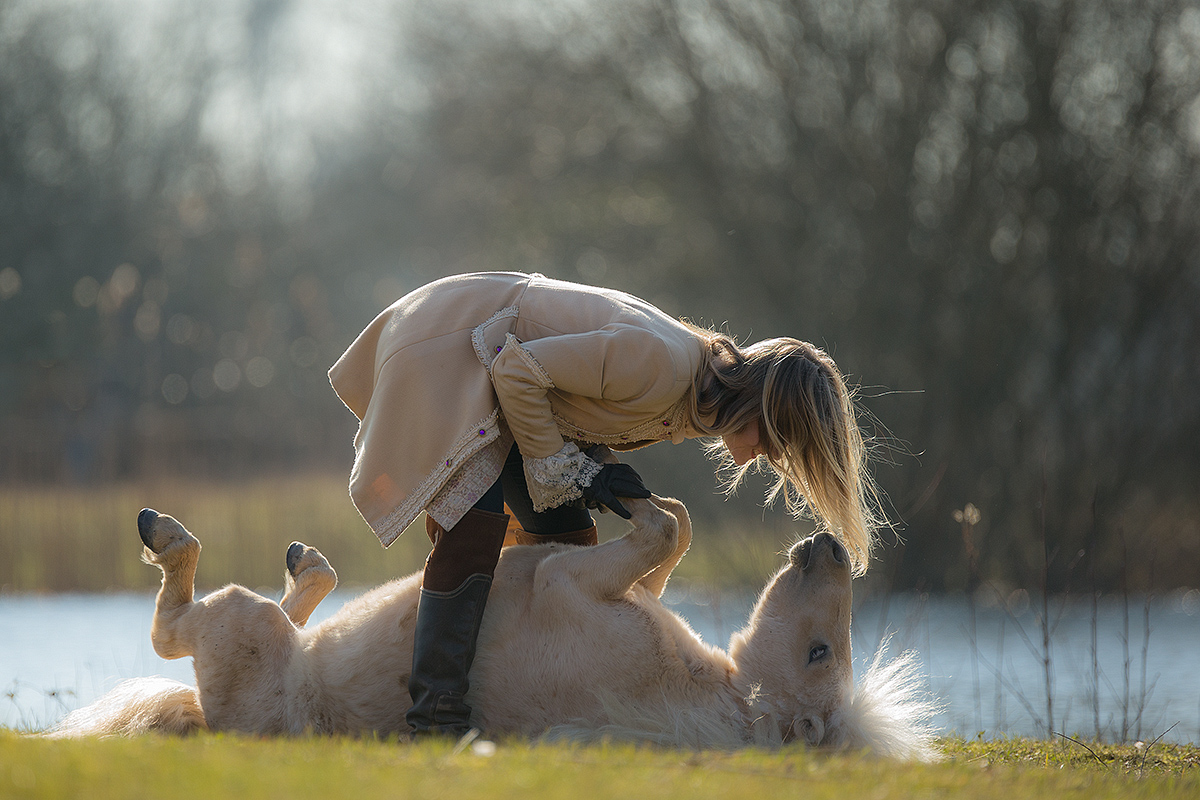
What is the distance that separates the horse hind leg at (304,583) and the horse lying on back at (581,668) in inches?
18.4

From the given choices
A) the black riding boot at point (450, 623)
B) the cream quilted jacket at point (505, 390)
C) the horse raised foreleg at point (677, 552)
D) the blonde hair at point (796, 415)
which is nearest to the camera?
the black riding boot at point (450, 623)

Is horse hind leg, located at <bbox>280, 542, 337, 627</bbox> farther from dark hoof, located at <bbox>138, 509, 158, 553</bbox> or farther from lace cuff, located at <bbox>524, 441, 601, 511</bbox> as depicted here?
lace cuff, located at <bbox>524, 441, 601, 511</bbox>

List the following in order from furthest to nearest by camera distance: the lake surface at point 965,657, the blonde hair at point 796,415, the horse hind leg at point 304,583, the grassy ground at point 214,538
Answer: the grassy ground at point 214,538
the lake surface at point 965,657
the horse hind leg at point 304,583
the blonde hair at point 796,415

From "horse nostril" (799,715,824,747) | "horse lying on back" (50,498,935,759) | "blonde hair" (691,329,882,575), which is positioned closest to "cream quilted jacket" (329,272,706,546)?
"blonde hair" (691,329,882,575)

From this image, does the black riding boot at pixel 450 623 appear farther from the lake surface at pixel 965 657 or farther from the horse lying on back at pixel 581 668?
the lake surface at pixel 965 657

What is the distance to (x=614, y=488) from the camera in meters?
3.40

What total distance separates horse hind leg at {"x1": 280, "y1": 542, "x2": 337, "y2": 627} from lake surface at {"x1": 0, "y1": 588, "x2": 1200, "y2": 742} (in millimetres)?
1050

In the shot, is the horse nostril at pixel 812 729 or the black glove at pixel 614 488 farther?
the black glove at pixel 614 488

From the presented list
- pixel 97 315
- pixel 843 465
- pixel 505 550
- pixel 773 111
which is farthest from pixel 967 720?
pixel 97 315

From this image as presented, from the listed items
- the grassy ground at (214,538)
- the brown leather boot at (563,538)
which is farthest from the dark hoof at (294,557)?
the grassy ground at (214,538)

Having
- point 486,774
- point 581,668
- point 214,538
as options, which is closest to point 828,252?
point 214,538

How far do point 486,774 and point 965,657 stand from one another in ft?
19.7

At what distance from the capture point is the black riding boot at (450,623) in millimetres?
3193

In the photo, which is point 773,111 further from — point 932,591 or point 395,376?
point 395,376
